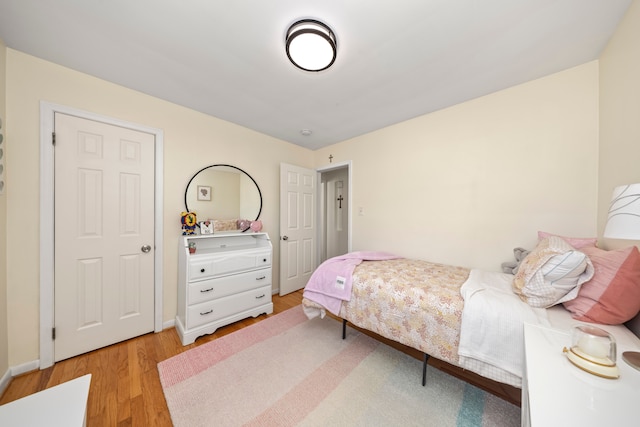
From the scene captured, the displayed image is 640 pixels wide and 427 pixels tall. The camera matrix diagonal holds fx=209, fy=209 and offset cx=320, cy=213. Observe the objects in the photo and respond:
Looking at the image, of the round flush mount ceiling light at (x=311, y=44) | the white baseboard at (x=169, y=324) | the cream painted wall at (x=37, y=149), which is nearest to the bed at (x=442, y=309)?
the white baseboard at (x=169, y=324)

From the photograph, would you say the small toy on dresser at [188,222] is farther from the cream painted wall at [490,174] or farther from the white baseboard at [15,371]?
the cream painted wall at [490,174]

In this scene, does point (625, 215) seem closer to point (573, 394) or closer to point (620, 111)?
point (573, 394)

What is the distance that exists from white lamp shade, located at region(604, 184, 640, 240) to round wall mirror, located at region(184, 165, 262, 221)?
2918 millimetres

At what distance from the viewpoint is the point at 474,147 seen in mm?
2189

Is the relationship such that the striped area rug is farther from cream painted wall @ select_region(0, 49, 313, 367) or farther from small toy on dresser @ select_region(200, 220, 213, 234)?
small toy on dresser @ select_region(200, 220, 213, 234)

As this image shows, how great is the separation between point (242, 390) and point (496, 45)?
9.86 ft

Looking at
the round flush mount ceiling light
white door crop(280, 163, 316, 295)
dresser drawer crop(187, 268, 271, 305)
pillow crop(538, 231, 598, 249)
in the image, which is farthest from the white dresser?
pillow crop(538, 231, 598, 249)

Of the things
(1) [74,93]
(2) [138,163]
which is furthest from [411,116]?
(1) [74,93]

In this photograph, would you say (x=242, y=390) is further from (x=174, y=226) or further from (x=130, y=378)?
(x=174, y=226)

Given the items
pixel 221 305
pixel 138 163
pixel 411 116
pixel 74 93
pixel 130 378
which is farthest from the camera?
pixel 411 116

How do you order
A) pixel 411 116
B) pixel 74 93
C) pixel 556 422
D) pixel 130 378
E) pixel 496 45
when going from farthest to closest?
pixel 411 116 < pixel 74 93 < pixel 130 378 < pixel 496 45 < pixel 556 422

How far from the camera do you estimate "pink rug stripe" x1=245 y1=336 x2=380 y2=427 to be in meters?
1.28

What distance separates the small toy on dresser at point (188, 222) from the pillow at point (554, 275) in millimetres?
2867

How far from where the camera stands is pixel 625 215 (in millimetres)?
760
